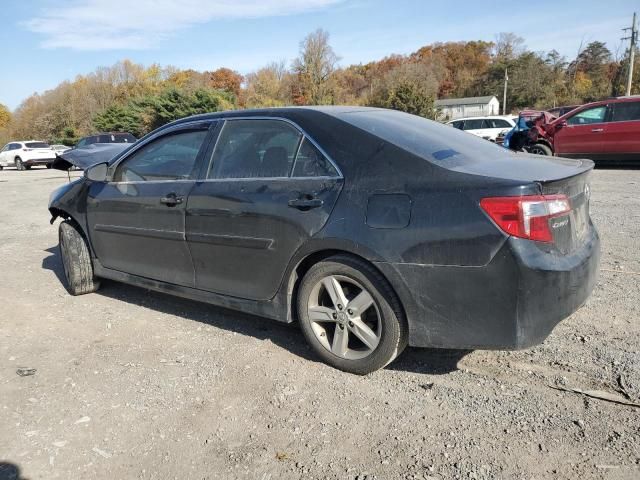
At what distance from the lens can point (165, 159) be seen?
417 cm

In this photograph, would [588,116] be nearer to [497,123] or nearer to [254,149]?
[497,123]

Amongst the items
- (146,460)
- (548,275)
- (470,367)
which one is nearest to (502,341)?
(548,275)

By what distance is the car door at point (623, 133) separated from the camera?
1306 centimetres

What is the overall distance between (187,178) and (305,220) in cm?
120

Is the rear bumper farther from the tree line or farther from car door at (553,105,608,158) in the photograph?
the tree line

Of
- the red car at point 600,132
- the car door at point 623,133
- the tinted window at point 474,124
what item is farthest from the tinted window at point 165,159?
the tinted window at point 474,124

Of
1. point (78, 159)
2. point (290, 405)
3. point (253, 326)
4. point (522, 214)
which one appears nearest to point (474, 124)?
point (78, 159)

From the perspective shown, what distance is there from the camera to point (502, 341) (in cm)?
267

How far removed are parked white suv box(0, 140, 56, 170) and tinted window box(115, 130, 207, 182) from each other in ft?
89.6

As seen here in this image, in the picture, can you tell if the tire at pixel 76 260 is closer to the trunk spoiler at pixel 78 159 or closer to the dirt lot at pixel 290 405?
the dirt lot at pixel 290 405

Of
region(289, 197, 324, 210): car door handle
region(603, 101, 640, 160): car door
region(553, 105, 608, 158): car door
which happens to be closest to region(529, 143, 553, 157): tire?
region(553, 105, 608, 158): car door

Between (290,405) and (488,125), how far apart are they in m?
22.6

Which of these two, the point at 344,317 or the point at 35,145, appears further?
the point at 35,145

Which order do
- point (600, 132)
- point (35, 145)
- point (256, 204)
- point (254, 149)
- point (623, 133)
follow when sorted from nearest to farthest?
point (256, 204) < point (254, 149) < point (623, 133) < point (600, 132) < point (35, 145)
